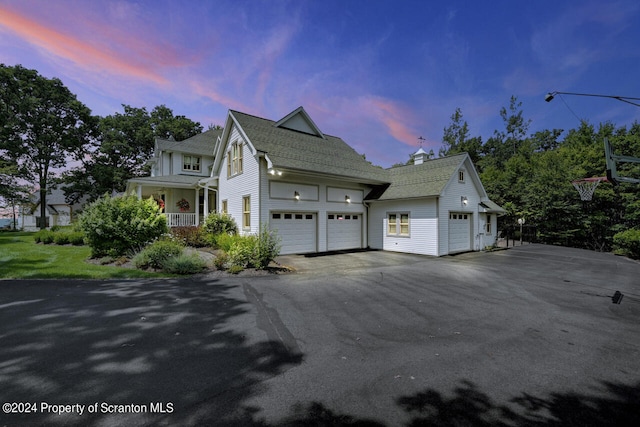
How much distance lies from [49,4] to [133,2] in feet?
6.94

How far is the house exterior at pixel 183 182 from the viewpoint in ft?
61.7

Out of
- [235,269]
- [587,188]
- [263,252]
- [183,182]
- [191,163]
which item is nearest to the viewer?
[235,269]

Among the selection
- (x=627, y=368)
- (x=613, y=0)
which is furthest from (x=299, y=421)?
(x=613, y=0)

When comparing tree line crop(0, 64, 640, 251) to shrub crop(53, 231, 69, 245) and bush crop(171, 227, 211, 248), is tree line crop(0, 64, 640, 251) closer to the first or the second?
shrub crop(53, 231, 69, 245)

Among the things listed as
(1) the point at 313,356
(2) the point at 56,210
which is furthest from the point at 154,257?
(2) the point at 56,210

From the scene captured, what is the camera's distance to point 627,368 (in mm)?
3713

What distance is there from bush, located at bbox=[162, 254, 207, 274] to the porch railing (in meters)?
10.3

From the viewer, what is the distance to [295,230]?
47.5 ft

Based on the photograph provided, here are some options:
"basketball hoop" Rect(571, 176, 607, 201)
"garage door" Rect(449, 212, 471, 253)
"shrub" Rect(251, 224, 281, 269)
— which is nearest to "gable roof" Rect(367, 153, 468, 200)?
"garage door" Rect(449, 212, 471, 253)

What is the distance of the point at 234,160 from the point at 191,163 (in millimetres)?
9849

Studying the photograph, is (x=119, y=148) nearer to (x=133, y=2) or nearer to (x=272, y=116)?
(x=272, y=116)

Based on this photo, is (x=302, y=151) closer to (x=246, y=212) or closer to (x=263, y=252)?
(x=246, y=212)

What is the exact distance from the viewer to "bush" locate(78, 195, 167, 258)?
1095cm

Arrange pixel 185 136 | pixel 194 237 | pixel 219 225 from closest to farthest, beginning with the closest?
pixel 194 237 → pixel 219 225 → pixel 185 136
